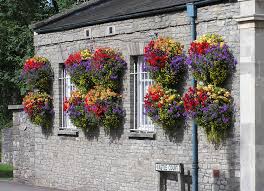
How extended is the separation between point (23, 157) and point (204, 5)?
1016 cm

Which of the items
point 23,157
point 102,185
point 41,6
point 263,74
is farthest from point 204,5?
point 41,6

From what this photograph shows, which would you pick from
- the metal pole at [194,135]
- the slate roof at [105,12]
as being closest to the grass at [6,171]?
the slate roof at [105,12]

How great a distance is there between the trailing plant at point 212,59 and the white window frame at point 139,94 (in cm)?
273

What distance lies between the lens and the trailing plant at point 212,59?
15.3 metres

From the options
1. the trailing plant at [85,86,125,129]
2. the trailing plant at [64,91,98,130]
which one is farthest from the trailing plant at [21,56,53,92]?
the trailing plant at [85,86,125,129]

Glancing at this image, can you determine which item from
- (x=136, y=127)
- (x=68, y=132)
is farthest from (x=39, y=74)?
(x=136, y=127)

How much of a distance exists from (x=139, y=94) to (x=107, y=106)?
2.83 feet

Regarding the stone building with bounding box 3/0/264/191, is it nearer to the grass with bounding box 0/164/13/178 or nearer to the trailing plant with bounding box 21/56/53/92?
the trailing plant with bounding box 21/56/53/92

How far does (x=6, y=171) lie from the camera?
29.0 m

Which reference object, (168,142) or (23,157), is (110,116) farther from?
(23,157)

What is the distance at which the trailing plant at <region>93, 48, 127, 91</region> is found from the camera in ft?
61.5

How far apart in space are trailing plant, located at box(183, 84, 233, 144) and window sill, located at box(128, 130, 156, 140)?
2262 millimetres

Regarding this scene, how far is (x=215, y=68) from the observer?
1535 cm

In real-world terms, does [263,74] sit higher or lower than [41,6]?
lower
